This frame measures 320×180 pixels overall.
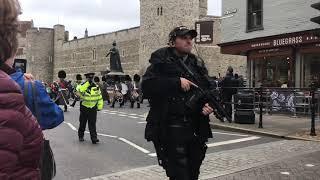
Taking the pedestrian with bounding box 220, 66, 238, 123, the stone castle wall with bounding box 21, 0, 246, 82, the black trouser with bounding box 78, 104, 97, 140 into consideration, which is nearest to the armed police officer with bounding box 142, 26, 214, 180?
the black trouser with bounding box 78, 104, 97, 140

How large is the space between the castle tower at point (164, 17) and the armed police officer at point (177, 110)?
46329mm

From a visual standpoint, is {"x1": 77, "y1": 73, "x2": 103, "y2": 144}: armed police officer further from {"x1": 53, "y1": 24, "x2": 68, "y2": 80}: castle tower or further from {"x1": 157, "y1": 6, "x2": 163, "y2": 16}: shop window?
{"x1": 53, "y1": 24, "x2": 68, "y2": 80}: castle tower

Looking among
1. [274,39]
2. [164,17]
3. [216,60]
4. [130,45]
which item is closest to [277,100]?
[274,39]

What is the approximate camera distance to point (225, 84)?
16750 millimetres

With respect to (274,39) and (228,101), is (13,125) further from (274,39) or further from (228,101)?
(274,39)

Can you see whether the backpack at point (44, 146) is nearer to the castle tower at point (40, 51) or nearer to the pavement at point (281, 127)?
the pavement at point (281, 127)

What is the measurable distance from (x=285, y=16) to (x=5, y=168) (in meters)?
20.9

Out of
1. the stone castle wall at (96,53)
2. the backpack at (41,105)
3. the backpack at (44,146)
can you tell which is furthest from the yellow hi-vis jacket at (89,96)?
the stone castle wall at (96,53)

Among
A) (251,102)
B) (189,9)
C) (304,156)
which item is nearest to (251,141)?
(304,156)

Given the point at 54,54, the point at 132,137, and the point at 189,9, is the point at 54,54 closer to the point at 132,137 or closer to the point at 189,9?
the point at 189,9

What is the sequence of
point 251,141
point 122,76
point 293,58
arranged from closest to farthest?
point 251,141, point 293,58, point 122,76

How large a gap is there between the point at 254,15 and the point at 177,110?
19.6 metres

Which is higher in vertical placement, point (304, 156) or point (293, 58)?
point (293, 58)

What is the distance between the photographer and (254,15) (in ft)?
77.6
